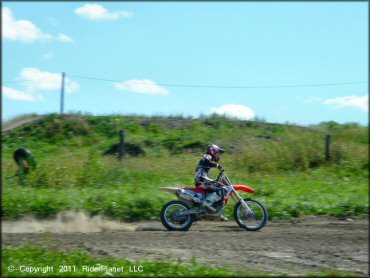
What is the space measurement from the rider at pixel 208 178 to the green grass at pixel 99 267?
363 cm

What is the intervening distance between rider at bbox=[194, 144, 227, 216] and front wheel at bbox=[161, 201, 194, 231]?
0.50 m

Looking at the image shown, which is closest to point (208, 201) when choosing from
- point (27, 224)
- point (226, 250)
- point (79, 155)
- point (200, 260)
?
point (226, 250)

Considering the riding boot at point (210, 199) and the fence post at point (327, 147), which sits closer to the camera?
the riding boot at point (210, 199)

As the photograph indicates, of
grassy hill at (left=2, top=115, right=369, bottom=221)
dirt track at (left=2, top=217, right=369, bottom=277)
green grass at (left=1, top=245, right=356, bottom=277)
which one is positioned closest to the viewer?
green grass at (left=1, top=245, right=356, bottom=277)

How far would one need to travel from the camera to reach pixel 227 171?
12.6 metres

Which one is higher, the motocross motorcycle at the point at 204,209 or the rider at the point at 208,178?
the rider at the point at 208,178

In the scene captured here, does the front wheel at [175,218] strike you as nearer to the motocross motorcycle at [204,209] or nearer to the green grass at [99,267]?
the motocross motorcycle at [204,209]

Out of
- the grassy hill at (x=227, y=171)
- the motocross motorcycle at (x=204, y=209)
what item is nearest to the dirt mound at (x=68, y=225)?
the grassy hill at (x=227, y=171)

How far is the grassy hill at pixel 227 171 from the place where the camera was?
12328mm

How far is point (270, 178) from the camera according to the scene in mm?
14297

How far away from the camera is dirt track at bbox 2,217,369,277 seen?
807 cm

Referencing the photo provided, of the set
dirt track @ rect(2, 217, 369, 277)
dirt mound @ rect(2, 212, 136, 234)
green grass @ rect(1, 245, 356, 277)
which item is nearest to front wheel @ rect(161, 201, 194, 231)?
dirt track @ rect(2, 217, 369, 277)

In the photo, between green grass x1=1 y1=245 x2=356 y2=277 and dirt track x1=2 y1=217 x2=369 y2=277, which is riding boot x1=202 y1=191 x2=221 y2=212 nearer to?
dirt track x1=2 y1=217 x2=369 y2=277

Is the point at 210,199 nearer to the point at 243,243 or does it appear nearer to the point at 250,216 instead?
the point at 250,216
